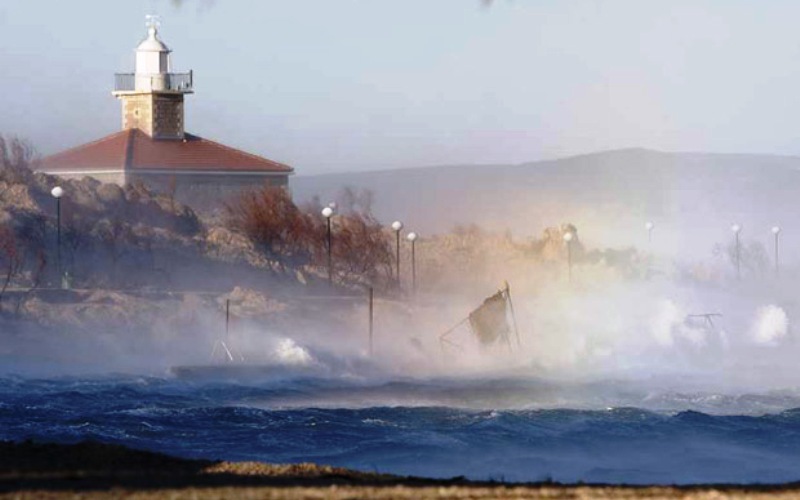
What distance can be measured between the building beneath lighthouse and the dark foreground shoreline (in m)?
58.2

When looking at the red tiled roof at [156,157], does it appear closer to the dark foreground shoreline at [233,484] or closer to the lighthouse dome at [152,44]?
the lighthouse dome at [152,44]

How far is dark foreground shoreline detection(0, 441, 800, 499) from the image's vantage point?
17.1 m

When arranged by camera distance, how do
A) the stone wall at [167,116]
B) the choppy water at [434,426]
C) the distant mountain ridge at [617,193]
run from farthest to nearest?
the distant mountain ridge at [617,193] < the stone wall at [167,116] < the choppy water at [434,426]

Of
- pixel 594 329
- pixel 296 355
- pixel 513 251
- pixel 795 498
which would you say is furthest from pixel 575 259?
pixel 795 498

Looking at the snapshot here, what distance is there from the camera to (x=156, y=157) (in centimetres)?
8225

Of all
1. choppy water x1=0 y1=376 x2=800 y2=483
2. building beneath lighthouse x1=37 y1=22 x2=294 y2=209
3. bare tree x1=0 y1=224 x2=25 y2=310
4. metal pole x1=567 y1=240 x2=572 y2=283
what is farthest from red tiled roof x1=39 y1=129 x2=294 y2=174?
choppy water x1=0 y1=376 x2=800 y2=483

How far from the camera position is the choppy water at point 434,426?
3775 cm

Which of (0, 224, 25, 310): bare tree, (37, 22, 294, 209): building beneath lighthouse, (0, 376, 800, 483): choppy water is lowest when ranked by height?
(0, 376, 800, 483): choppy water

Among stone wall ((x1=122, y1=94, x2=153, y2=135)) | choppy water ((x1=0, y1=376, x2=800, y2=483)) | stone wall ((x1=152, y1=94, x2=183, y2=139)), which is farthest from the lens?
stone wall ((x1=122, y1=94, x2=153, y2=135))

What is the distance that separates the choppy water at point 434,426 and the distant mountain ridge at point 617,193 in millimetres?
41205

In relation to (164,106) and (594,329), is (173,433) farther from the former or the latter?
(164,106)

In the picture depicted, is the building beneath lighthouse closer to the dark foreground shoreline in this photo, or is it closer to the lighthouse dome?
the lighthouse dome

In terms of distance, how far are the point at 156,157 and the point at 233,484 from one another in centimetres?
6529

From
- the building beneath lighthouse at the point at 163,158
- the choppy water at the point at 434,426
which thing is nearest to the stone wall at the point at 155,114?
the building beneath lighthouse at the point at 163,158
